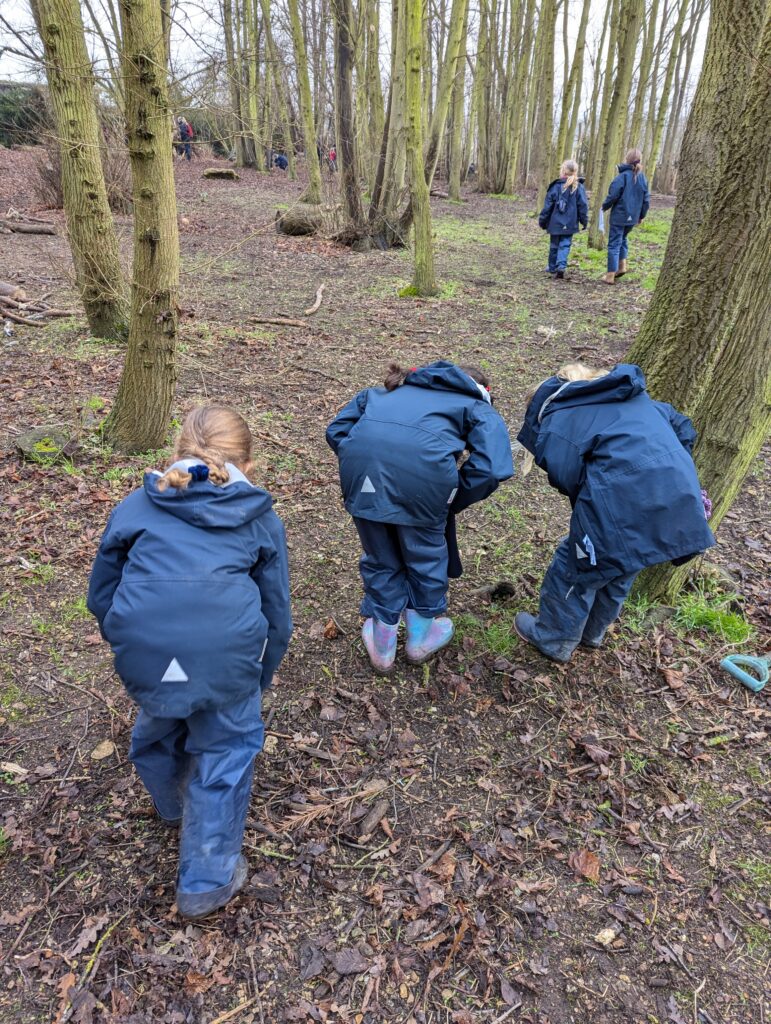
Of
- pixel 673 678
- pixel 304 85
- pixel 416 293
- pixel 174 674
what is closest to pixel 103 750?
pixel 174 674

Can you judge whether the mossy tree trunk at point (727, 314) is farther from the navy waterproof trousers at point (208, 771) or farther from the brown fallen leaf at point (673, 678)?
the navy waterproof trousers at point (208, 771)

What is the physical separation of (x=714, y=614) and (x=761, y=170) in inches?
90.4

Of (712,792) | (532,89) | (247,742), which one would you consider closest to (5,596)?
(247,742)

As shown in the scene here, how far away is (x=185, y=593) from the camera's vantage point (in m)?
1.74

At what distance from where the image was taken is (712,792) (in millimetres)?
2574

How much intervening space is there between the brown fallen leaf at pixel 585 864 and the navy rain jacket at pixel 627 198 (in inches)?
378

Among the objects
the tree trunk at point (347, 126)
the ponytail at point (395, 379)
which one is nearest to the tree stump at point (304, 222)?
the tree trunk at point (347, 126)

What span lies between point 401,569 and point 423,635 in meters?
0.40

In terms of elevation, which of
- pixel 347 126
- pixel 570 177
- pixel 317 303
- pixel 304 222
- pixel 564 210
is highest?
pixel 347 126

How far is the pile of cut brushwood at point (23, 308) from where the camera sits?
7.12 m

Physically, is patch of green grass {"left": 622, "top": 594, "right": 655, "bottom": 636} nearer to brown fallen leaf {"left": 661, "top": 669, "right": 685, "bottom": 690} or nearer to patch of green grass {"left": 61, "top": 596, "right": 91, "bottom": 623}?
brown fallen leaf {"left": 661, "top": 669, "right": 685, "bottom": 690}

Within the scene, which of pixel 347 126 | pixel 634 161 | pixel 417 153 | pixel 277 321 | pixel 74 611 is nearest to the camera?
pixel 74 611

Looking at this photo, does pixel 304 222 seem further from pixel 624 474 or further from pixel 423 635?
pixel 624 474

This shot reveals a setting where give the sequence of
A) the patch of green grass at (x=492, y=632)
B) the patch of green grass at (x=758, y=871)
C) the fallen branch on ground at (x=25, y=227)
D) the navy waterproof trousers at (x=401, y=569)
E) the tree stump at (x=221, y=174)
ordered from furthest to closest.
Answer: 1. the tree stump at (x=221, y=174)
2. the fallen branch on ground at (x=25, y=227)
3. the patch of green grass at (x=492, y=632)
4. the navy waterproof trousers at (x=401, y=569)
5. the patch of green grass at (x=758, y=871)
